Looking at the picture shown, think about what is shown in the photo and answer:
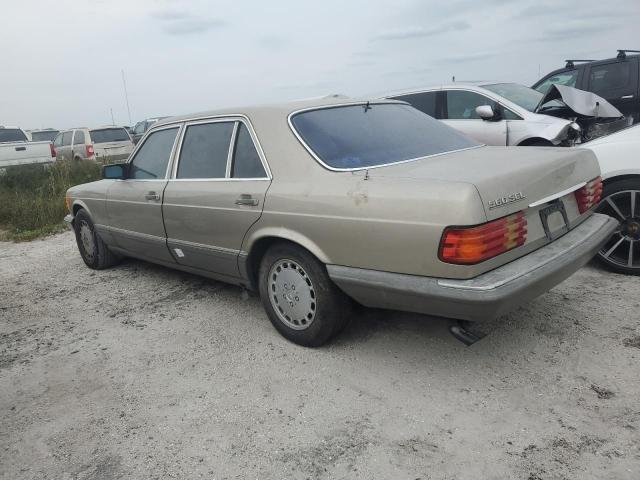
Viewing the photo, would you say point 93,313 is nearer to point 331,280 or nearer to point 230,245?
point 230,245

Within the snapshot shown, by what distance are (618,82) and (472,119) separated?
253 cm

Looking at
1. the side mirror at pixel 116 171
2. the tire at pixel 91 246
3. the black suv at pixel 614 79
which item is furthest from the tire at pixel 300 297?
the black suv at pixel 614 79

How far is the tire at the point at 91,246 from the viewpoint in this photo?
19.0 feet

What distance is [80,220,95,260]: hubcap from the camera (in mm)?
5875

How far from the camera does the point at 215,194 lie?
12.7 feet

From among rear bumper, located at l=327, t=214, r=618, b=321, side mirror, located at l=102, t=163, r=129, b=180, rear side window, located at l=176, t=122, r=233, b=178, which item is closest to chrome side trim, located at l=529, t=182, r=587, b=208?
rear bumper, located at l=327, t=214, r=618, b=321

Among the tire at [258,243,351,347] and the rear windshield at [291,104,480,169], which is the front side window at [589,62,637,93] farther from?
the tire at [258,243,351,347]

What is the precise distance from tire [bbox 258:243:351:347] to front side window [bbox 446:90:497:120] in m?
4.82

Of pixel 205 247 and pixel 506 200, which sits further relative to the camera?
pixel 205 247

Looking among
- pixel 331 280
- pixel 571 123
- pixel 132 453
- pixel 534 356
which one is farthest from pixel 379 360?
pixel 571 123

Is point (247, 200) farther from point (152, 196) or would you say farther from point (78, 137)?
point (78, 137)

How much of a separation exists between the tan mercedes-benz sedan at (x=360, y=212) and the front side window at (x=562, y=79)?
540cm

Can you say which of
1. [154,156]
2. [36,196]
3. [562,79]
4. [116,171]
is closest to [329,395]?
[154,156]

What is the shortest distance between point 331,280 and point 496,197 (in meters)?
1.07
